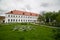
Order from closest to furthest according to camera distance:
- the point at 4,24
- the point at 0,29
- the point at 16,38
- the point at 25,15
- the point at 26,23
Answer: the point at 16,38, the point at 0,29, the point at 4,24, the point at 26,23, the point at 25,15

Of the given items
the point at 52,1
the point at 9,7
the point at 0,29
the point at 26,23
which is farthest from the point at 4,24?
the point at 52,1

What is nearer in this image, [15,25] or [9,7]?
[9,7]

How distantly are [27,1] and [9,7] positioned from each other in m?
0.68

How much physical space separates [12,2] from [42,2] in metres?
1.08

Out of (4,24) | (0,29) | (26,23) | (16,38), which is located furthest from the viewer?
(26,23)

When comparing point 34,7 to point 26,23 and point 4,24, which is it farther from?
point 4,24

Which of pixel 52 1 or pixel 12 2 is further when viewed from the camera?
pixel 52 1

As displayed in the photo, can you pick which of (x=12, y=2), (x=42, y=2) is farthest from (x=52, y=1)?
(x=12, y=2)

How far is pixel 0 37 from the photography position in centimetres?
379

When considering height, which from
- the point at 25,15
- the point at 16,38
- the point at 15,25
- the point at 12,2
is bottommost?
the point at 16,38

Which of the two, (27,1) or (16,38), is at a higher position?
(27,1)

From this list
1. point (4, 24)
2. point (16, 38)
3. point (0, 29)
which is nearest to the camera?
point (16, 38)

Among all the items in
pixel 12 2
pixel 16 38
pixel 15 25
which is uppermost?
pixel 12 2

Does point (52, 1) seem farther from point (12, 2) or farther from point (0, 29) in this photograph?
point (0, 29)
